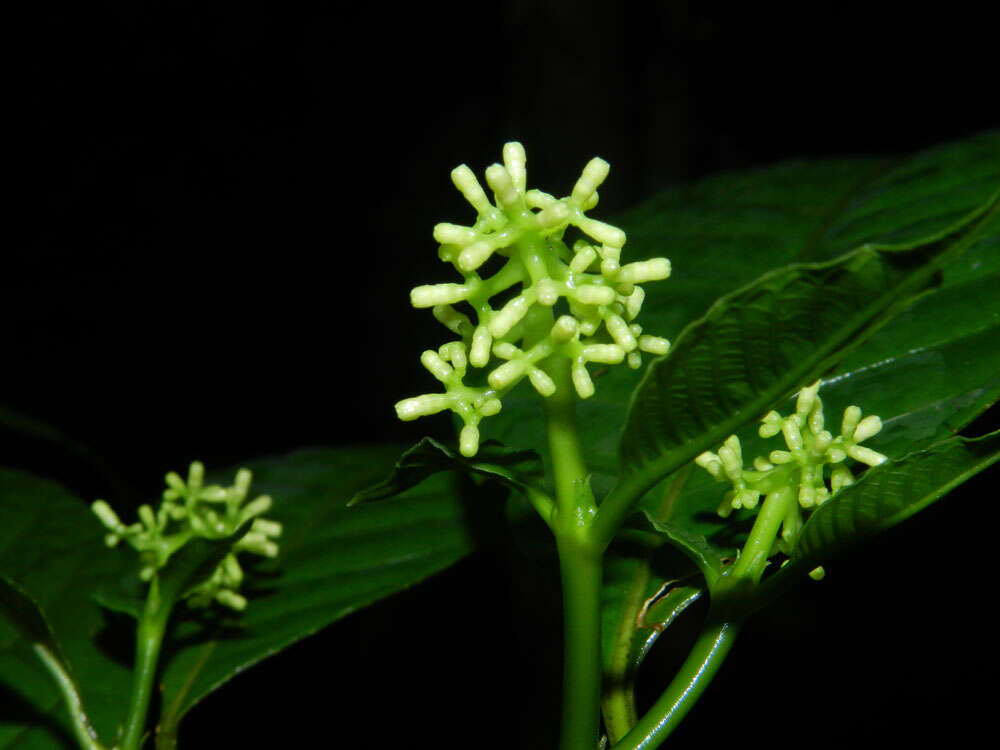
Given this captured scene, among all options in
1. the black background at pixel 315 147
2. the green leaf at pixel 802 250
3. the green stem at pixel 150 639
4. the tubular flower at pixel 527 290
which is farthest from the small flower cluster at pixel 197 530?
the black background at pixel 315 147

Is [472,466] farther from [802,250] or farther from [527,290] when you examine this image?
[802,250]

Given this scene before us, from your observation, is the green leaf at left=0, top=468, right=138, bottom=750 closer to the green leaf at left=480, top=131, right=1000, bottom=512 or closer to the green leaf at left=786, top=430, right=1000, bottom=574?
the green leaf at left=480, top=131, right=1000, bottom=512

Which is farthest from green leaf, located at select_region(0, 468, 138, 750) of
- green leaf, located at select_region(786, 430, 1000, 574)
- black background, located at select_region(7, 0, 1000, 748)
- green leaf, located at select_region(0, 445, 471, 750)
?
black background, located at select_region(7, 0, 1000, 748)

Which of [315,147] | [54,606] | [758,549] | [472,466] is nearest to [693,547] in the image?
[758,549]

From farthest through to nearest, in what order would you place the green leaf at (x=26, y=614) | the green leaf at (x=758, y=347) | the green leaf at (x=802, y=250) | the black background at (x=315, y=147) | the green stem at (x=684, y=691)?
the black background at (x=315, y=147)
the green leaf at (x=802, y=250)
the green leaf at (x=26, y=614)
the green stem at (x=684, y=691)
the green leaf at (x=758, y=347)

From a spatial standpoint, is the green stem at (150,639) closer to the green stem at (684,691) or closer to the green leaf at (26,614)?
the green leaf at (26,614)

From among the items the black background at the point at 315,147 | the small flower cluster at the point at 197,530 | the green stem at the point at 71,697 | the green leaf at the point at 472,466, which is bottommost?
the green stem at the point at 71,697

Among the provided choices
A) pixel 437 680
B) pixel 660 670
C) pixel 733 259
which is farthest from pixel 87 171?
pixel 733 259

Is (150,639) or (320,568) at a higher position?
(320,568)
